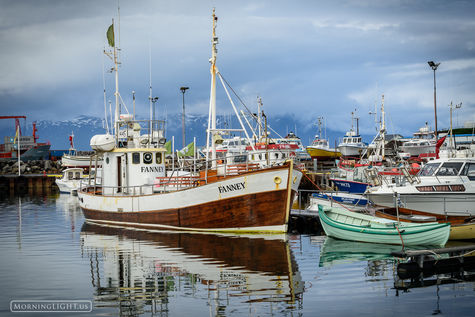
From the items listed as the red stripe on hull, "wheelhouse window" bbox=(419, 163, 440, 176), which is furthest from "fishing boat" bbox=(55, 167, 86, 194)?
"wheelhouse window" bbox=(419, 163, 440, 176)

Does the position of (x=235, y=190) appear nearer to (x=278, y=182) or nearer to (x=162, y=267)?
(x=278, y=182)

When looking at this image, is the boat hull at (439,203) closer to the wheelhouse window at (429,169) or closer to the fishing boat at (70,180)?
the wheelhouse window at (429,169)

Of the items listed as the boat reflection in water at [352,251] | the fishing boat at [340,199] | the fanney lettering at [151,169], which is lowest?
the boat reflection in water at [352,251]

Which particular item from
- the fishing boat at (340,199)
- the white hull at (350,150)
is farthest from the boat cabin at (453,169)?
the white hull at (350,150)

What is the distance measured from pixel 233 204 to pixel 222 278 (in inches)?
278

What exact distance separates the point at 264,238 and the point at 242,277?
6.50 meters

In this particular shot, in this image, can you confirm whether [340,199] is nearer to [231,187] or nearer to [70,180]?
[231,187]

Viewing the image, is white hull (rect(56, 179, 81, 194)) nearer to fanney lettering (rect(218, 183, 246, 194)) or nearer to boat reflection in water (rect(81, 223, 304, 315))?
boat reflection in water (rect(81, 223, 304, 315))

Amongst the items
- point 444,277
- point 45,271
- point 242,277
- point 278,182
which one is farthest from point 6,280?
point 444,277

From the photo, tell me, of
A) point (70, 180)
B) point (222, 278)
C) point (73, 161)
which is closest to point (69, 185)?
point (70, 180)

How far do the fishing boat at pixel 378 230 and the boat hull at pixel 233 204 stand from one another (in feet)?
6.32

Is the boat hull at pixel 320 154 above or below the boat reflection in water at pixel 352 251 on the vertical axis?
above

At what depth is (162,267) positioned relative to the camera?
54.9ft

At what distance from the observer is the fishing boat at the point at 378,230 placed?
1788 cm
